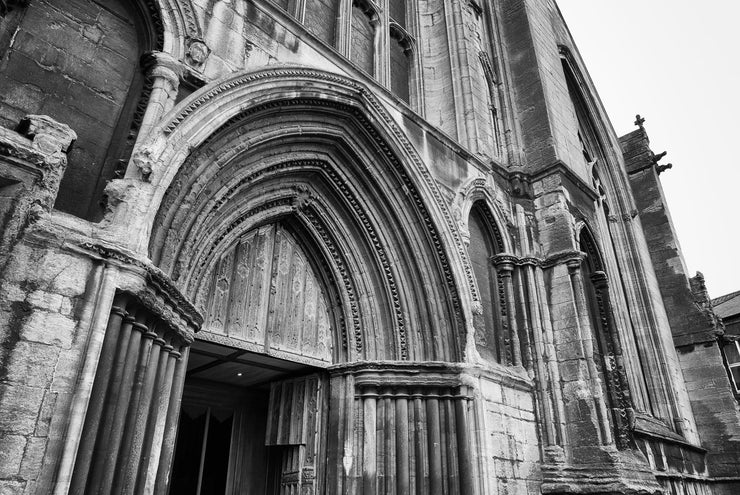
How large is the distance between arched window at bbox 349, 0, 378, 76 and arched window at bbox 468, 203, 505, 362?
261 cm

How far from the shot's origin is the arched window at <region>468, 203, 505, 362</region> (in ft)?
19.5

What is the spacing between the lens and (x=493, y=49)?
363 inches

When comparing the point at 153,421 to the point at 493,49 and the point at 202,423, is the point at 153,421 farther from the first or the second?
the point at 493,49

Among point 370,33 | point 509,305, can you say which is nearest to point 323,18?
point 370,33

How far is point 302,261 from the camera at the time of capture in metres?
5.62

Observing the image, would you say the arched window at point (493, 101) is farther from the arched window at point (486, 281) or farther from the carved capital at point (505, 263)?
the carved capital at point (505, 263)

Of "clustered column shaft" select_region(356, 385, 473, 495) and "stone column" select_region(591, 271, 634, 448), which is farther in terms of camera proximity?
"stone column" select_region(591, 271, 634, 448)

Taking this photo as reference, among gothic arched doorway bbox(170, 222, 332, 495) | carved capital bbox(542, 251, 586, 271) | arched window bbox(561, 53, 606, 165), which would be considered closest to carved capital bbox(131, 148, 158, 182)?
gothic arched doorway bbox(170, 222, 332, 495)

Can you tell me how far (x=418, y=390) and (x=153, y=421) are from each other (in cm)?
281

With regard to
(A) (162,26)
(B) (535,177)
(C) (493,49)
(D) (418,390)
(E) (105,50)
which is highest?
(C) (493,49)

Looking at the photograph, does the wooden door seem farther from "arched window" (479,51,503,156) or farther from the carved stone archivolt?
"arched window" (479,51,503,156)

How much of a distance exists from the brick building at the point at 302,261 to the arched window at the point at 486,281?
0.03m

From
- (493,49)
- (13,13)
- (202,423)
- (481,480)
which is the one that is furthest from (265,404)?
(493,49)

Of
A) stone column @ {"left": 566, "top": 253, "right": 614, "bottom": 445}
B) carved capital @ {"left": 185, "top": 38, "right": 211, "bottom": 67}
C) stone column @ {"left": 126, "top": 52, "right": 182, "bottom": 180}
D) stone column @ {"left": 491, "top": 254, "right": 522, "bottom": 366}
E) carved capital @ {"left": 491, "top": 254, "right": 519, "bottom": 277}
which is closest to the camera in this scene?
stone column @ {"left": 126, "top": 52, "right": 182, "bottom": 180}
